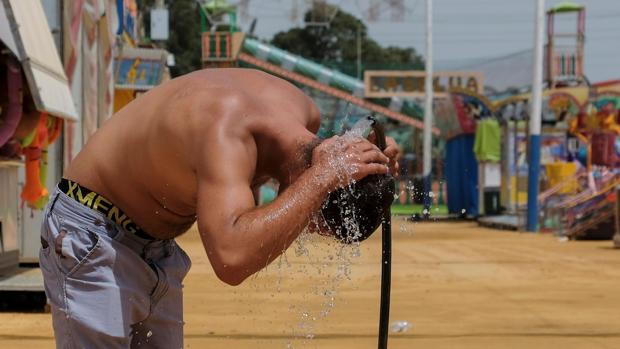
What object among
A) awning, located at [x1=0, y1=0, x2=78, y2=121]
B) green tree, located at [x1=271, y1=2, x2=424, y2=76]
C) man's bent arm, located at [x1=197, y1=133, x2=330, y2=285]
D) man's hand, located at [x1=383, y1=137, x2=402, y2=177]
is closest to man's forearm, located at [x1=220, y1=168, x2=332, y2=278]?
→ man's bent arm, located at [x1=197, y1=133, x2=330, y2=285]

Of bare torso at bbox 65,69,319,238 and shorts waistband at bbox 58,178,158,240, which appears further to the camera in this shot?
shorts waistband at bbox 58,178,158,240

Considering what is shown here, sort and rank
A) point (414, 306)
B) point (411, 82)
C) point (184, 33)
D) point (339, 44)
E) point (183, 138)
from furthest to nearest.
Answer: point (339, 44) → point (184, 33) → point (411, 82) → point (414, 306) → point (183, 138)

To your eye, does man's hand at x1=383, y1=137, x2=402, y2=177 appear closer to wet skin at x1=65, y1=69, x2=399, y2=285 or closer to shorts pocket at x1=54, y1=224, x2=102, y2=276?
wet skin at x1=65, y1=69, x2=399, y2=285

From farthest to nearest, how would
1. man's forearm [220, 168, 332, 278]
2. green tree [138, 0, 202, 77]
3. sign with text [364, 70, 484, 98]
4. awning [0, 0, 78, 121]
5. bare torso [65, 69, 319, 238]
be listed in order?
1. green tree [138, 0, 202, 77]
2. sign with text [364, 70, 484, 98]
3. awning [0, 0, 78, 121]
4. bare torso [65, 69, 319, 238]
5. man's forearm [220, 168, 332, 278]

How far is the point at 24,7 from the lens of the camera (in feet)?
28.9

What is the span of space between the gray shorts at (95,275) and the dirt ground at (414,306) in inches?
19.3

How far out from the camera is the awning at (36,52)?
27.0ft

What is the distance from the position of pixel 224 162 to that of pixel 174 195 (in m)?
0.37

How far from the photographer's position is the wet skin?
273 centimetres

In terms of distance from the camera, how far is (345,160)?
280 centimetres

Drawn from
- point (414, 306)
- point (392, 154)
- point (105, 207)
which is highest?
point (392, 154)

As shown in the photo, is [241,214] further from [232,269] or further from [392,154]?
[392,154]

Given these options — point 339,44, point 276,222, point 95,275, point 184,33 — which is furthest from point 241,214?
point 339,44

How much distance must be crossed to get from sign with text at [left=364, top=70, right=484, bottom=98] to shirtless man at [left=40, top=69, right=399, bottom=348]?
30.3 meters
